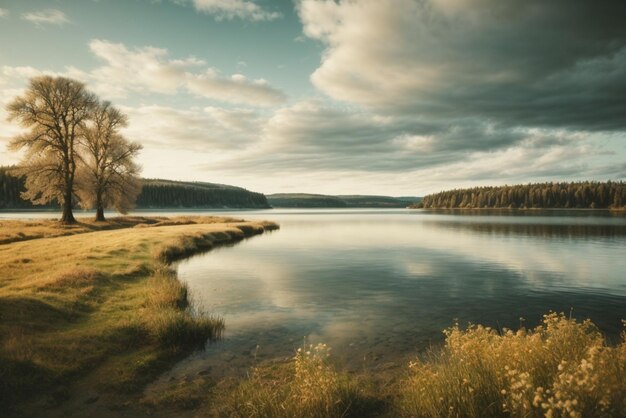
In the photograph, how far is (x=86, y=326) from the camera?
14.6 metres

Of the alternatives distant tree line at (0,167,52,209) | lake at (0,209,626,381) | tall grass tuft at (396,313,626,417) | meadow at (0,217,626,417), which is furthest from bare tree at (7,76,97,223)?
distant tree line at (0,167,52,209)

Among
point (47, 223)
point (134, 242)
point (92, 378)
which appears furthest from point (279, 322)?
point (47, 223)

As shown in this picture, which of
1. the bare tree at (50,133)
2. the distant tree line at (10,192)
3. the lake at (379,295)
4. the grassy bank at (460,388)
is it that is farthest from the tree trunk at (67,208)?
the distant tree line at (10,192)

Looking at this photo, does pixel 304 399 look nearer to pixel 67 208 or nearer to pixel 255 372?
pixel 255 372

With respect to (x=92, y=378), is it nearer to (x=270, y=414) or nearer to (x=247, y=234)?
(x=270, y=414)

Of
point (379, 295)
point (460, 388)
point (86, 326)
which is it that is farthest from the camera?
point (379, 295)

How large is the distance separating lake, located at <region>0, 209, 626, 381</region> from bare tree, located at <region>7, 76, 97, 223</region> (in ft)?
87.3

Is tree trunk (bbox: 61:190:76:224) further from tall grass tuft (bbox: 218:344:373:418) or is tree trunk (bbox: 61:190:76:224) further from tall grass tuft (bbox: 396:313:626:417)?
tall grass tuft (bbox: 396:313:626:417)

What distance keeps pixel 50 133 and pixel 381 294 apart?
51.6m

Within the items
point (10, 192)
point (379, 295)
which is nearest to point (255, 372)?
point (379, 295)

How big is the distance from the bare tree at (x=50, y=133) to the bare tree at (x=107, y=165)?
116 inches

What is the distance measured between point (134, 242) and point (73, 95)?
91.4 feet

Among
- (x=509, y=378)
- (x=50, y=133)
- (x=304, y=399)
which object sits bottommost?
(x=304, y=399)

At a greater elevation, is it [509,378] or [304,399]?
[509,378]
